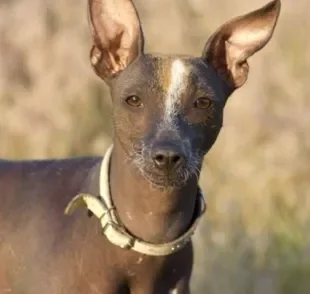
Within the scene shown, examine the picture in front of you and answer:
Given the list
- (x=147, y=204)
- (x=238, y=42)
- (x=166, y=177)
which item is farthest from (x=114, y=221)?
(x=238, y=42)

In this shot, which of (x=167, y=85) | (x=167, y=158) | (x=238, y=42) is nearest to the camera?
(x=167, y=158)

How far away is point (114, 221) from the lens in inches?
139

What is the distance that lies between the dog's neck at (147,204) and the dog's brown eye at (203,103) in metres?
0.21

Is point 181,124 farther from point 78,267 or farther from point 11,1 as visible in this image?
point 11,1

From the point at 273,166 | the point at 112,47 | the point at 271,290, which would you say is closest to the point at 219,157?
the point at 273,166

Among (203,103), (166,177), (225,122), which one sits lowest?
(225,122)

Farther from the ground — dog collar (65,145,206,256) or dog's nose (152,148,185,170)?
dog's nose (152,148,185,170)

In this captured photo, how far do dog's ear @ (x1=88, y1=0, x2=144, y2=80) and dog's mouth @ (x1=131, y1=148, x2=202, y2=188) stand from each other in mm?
330

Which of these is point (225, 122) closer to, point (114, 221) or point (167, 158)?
point (114, 221)

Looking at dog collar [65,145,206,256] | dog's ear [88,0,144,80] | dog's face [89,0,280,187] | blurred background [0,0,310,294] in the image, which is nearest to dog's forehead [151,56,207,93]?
dog's face [89,0,280,187]

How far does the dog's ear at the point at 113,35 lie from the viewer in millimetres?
3523

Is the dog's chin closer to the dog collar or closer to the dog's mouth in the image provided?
the dog's mouth

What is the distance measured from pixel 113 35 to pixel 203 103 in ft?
1.19

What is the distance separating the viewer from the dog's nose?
3.23 m
